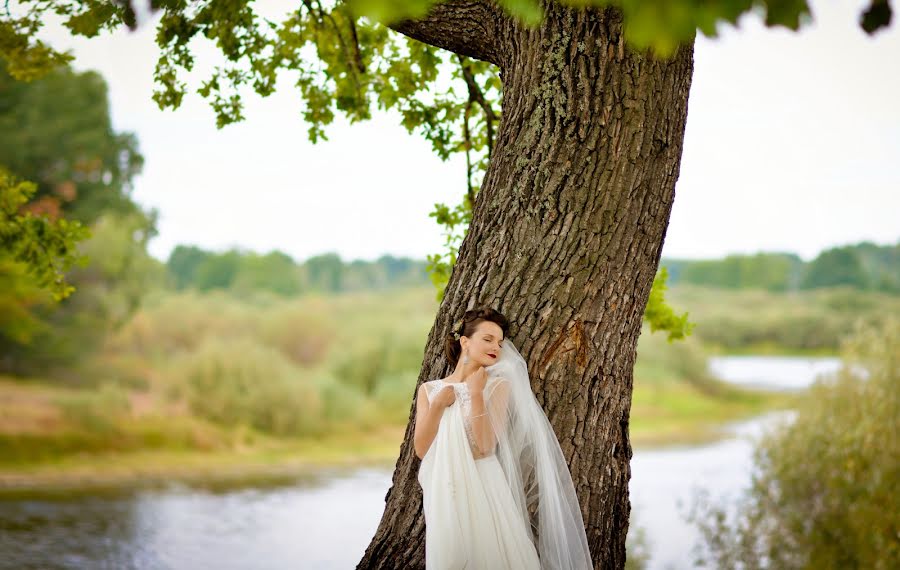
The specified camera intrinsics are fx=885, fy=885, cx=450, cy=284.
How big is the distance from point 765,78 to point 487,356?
28.8m

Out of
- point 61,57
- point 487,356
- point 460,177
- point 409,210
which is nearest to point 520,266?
point 487,356

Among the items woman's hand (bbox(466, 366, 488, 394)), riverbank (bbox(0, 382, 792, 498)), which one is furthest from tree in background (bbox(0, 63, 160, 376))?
woman's hand (bbox(466, 366, 488, 394))

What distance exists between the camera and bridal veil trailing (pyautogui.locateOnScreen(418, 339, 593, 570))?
9.96 feet

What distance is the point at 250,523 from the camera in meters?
15.9

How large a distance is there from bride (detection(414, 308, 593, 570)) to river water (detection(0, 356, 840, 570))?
7.59m

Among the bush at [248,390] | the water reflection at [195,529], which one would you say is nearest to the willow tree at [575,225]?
the water reflection at [195,529]

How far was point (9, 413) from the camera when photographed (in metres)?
19.5

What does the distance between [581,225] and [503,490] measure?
96 centimetres

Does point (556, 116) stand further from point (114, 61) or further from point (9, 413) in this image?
point (114, 61)

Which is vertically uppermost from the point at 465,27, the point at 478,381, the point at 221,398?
the point at 465,27

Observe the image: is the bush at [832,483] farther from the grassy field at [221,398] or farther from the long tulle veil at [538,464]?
the grassy field at [221,398]

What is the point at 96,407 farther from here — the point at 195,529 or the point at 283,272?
the point at 283,272

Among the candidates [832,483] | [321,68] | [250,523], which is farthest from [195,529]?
[321,68]

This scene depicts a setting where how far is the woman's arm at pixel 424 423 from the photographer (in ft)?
10.3
